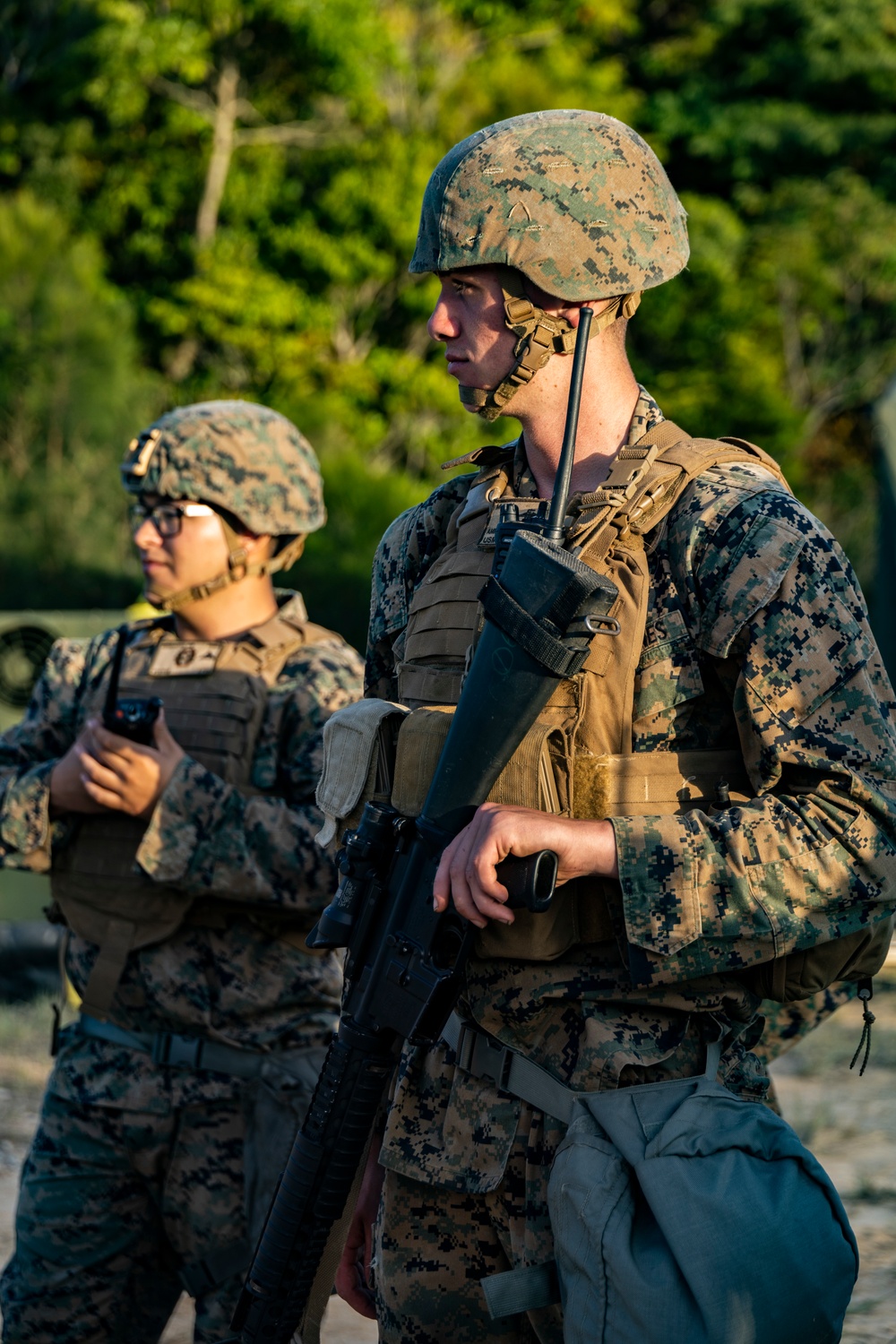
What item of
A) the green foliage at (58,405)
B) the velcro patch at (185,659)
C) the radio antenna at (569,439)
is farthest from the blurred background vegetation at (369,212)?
the radio antenna at (569,439)

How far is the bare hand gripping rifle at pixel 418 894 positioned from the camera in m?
1.85

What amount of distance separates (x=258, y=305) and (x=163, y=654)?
1726 cm

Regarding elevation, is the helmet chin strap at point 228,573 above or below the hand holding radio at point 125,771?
above

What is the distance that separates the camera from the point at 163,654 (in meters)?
3.36

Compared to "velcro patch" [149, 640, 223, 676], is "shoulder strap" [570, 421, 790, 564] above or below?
above

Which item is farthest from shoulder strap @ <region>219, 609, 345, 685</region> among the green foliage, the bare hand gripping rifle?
the green foliage

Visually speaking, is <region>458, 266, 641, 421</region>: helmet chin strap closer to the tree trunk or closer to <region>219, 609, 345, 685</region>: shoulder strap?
<region>219, 609, 345, 685</region>: shoulder strap

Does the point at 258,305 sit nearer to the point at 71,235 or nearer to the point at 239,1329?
the point at 71,235

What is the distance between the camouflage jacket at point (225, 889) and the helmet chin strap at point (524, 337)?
1.22m

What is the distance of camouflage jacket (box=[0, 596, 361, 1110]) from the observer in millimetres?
3039

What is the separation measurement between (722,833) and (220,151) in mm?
20146

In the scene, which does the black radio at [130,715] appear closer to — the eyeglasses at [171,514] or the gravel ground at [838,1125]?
the eyeglasses at [171,514]

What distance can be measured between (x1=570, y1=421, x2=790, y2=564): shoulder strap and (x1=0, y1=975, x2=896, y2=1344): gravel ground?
8.50 feet

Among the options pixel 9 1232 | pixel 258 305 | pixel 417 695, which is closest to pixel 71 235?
pixel 258 305
